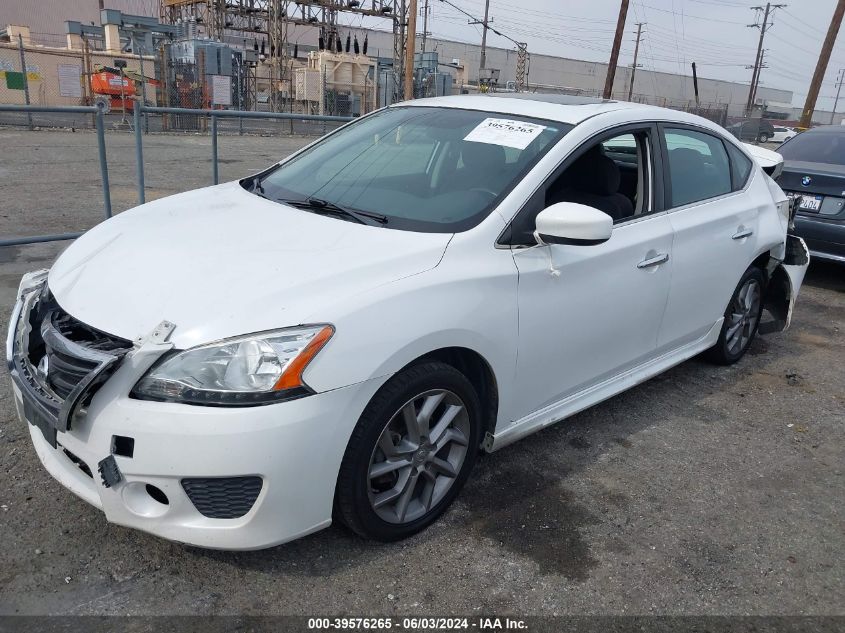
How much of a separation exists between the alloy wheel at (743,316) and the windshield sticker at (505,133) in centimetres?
205

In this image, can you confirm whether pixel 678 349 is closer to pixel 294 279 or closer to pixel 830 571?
pixel 830 571

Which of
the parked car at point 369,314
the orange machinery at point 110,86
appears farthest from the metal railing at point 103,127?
the orange machinery at point 110,86

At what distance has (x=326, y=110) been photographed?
3016 cm

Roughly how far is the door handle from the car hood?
4.06 feet

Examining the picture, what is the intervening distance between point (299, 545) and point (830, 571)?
2075mm

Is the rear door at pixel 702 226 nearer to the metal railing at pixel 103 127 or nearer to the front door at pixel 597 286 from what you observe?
the front door at pixel 597 286

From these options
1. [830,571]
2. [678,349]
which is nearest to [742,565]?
[830,571]

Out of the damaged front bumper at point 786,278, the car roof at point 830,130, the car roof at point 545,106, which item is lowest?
the damaged front bumper at point 786,278

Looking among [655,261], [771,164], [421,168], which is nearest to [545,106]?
[421,168]

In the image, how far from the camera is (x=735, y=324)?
4645 mm

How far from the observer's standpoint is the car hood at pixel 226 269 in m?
2.30

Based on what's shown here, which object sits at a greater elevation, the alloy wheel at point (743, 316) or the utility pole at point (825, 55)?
the utility pole at point (825, 55)

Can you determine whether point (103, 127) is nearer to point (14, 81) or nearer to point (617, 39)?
point (14, 81)

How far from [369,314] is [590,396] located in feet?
5.03
